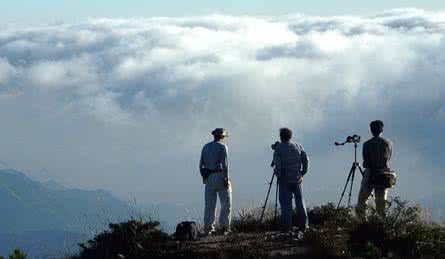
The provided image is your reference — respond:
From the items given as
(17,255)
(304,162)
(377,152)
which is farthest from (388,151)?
(17,255)

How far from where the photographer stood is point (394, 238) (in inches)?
673

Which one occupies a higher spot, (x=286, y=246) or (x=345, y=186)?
(x=345, y=186)

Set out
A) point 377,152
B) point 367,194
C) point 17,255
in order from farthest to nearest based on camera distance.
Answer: point 367,194 < point 377,152 < point 17,255

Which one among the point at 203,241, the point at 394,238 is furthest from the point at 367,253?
the point at 203,241

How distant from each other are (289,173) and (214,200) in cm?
165

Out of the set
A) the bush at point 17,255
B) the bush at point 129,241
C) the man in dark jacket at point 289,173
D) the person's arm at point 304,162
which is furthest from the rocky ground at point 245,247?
the bush at point 17,255

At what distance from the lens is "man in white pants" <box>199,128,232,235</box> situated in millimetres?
19016

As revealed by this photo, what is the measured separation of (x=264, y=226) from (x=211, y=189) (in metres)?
1.64

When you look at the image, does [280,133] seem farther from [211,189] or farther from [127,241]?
[127,241]

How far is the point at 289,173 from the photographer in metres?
18.9

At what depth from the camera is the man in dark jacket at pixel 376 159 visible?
1936cm

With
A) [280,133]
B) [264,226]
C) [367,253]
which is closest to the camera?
[367,253]

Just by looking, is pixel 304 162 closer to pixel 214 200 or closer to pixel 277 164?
pixel 277 164

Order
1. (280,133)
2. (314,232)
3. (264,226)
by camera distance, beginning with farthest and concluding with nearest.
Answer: (264,226), (280,133), (314,232)
